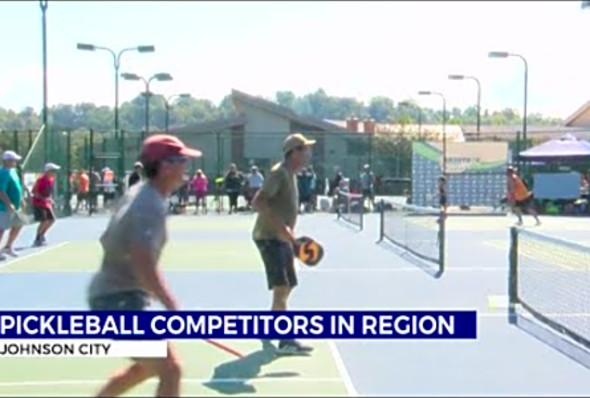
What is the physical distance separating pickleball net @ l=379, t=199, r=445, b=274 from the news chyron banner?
438cm

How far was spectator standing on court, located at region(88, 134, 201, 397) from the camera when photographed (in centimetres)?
483

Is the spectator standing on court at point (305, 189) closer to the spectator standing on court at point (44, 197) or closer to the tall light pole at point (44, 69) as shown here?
the tall light pole at point (44, 69)

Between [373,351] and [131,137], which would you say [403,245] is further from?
[131,137]

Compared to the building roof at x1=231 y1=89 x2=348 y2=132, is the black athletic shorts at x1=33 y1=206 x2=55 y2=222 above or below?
below

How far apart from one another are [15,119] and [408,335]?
3185 cm

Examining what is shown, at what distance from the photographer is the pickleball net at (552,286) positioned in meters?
9.44

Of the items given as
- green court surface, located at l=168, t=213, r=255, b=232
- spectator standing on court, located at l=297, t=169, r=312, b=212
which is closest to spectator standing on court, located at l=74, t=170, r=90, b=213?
green court surface, located at l=168, t=213, r=255, b=232

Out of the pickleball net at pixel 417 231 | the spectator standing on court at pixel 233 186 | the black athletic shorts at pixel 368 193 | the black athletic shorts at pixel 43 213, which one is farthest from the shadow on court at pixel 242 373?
the black athletic shorts at pixel 368 193

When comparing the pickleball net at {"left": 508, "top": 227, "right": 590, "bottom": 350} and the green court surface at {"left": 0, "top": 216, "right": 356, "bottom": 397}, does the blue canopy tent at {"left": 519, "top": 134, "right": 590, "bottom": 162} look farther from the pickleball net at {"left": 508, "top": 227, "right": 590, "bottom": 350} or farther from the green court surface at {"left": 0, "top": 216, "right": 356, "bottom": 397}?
the green court surface at {"left": 0, "top": 216, "right": 356, "bottom": 397}

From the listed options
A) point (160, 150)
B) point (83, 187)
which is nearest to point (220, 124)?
point (83, 187)

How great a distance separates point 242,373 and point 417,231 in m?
12.7

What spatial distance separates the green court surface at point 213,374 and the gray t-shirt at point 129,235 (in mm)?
1692

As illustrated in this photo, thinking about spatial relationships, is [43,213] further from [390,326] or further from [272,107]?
[272,107]

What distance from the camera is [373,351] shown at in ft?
27.2
